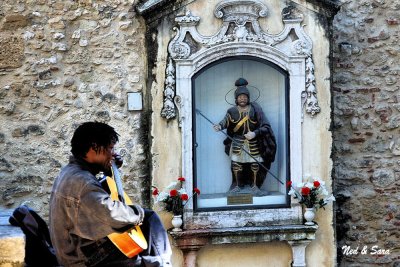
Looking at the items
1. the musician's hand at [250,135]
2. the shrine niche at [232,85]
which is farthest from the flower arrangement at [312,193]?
the musician's hand at [250,135]

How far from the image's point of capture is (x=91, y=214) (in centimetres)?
374

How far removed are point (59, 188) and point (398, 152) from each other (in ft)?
13.8

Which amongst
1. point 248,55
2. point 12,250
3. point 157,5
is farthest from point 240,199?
point 12,250

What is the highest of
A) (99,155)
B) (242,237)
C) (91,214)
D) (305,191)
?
(99,155)

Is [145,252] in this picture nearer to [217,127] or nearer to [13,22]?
[217,127]

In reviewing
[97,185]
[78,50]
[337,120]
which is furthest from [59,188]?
[337,120]

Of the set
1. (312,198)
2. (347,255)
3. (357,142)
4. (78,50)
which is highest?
(78,50)

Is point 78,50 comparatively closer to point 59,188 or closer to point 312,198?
point 312,198

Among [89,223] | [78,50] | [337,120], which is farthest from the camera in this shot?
[337,120]

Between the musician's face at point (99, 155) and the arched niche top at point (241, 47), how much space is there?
8.94 ft

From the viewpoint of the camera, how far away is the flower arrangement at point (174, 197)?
21.9 feet

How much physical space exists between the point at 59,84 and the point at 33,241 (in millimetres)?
2689

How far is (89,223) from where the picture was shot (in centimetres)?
376

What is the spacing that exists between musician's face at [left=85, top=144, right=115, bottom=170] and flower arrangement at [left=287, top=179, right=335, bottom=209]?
3.12 metres
